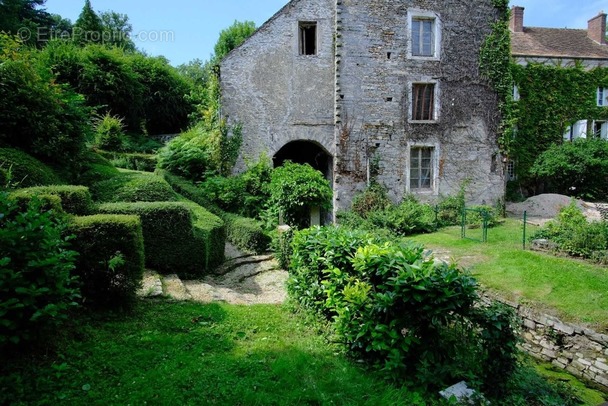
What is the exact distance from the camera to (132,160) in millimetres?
13852

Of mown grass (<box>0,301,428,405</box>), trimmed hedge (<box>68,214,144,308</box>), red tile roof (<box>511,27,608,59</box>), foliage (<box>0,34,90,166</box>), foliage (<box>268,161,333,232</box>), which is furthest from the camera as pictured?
red tile roof (<box>511,27,608,59</box>)

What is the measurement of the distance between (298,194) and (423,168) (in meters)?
6.27

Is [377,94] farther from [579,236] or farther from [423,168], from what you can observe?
[579,236]

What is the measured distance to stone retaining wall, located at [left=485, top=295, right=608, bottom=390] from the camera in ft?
17.9

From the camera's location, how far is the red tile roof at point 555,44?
20.3 metres

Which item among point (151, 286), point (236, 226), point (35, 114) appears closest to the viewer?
point (151, 286)

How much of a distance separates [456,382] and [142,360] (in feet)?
10.6

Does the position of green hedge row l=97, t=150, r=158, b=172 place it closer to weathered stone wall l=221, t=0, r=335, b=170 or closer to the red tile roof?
weathered stone wall l=221, t=0, r=335, b=170

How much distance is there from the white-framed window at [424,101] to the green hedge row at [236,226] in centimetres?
789

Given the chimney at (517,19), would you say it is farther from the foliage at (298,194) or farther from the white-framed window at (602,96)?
the foliage at (298,194)

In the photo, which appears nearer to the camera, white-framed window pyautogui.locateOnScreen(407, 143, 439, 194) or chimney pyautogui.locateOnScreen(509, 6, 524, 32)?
white-framed window pyautogui.locateOnScreen(407, 143, 439, 194)

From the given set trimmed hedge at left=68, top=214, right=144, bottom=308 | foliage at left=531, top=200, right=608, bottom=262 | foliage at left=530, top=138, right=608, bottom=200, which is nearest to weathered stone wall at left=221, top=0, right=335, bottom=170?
foliage at left=531, top=200, right=608, bottom=262

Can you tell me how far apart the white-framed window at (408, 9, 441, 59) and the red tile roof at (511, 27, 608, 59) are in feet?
26.7

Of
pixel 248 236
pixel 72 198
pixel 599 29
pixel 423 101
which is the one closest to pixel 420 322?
pixel 72 198
